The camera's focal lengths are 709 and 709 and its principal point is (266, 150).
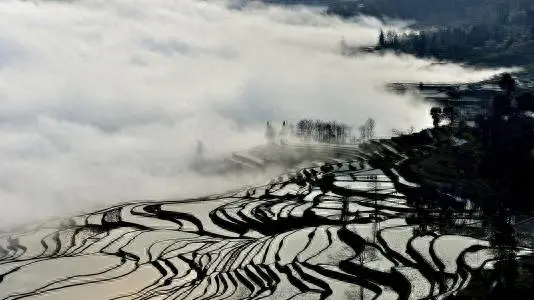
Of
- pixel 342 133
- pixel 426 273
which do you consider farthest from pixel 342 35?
pixel 426 273

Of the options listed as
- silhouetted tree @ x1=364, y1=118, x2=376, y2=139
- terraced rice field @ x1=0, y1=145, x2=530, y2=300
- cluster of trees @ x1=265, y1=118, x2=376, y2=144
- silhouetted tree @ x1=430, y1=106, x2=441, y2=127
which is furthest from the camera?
silhouetted tree @ x1=364, y1=118, x2=376, y2=139

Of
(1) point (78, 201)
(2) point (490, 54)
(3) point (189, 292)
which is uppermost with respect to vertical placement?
(2) point (490, 54)

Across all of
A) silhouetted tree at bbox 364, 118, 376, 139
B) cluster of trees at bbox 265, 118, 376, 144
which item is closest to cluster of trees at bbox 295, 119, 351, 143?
cluster of trees at bbox 265, 118, 376, 144

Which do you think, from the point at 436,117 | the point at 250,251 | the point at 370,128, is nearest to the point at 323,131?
the point at 370,128

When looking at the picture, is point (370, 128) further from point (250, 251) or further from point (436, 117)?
point (250, 251)

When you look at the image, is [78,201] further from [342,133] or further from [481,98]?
[481,98]

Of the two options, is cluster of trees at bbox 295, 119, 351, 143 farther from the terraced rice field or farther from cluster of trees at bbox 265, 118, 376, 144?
the terraced rice field

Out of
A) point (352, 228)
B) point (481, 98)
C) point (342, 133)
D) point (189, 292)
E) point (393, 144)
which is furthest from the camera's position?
point (481, 98)
